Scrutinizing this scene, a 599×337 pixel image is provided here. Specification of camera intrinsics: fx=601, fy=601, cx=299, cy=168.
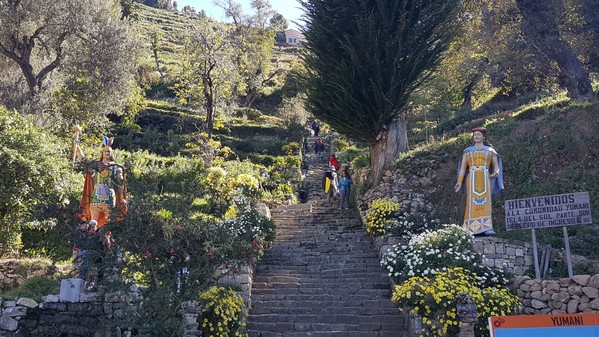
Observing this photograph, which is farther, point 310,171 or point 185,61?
point 310,171

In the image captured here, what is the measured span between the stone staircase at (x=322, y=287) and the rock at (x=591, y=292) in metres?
3.26

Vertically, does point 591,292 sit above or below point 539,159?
below

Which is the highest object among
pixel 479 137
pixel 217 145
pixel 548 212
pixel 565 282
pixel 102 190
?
pixel 217 145

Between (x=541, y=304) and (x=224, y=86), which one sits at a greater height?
(x=224, y=86)

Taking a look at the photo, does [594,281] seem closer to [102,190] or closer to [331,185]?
[102,190]

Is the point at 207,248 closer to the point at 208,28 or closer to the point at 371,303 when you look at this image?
the point at 371,303

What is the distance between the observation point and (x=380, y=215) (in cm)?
1564

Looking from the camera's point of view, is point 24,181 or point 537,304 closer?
point 537,304

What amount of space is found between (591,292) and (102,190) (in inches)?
376

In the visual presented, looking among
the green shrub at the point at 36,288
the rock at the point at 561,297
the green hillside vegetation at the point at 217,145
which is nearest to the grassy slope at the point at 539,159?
the green hillside vegetation at the point at 217,145

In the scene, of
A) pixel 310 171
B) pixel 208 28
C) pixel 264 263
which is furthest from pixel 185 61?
pixel 264 263

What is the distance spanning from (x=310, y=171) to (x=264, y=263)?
14.3 m

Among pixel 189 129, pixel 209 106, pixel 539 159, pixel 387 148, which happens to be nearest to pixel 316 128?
pixel 189 129

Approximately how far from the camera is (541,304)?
431 inches
